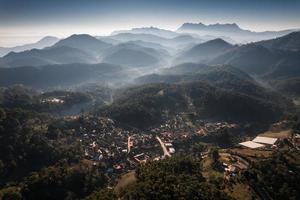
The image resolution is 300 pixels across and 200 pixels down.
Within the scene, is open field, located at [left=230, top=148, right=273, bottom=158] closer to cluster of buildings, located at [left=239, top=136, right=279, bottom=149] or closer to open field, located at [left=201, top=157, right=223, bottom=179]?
cluster of buildings, located at [left=239, top=136, right=279, bottom=149]

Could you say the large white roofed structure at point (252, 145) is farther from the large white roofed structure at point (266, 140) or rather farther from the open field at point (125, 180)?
the open field at point (125, 180)

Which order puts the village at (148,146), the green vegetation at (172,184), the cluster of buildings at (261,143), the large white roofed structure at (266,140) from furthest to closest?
the large white roofed structure at (266,140) < the cluster of buildings at (261,143) < the village at (148,146) < the green vegetation at (172,184)

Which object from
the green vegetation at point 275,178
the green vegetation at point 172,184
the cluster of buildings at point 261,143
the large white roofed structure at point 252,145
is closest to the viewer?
the green vegetation at point 172,184

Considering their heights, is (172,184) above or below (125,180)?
above

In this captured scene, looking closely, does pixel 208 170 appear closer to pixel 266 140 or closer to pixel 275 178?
pixel 275 178

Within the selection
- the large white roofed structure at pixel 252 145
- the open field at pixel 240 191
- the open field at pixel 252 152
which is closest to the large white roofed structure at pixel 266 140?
the large white roofed structure at pixel 252 145

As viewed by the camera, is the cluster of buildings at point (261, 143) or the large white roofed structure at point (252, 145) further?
the cluster of buildings at point (261, 143)

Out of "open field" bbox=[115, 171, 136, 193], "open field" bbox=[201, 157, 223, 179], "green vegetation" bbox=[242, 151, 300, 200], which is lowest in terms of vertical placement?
"open field" bbox=[115, 171, 136, 193]

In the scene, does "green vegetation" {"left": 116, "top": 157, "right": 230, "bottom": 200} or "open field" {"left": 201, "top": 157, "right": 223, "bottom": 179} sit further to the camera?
"open field" {"left": 201, "top": 157, "right": 223, "bottom": 179}

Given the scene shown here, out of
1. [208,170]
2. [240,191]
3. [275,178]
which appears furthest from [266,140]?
[240,191]

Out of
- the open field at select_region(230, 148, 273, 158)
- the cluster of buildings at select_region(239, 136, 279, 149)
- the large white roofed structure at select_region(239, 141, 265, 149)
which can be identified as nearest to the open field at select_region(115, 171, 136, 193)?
the open field at select_region(230, 148, 273, 158)

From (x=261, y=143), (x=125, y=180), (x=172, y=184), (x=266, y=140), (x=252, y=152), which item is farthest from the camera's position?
(x=266, y=140)
